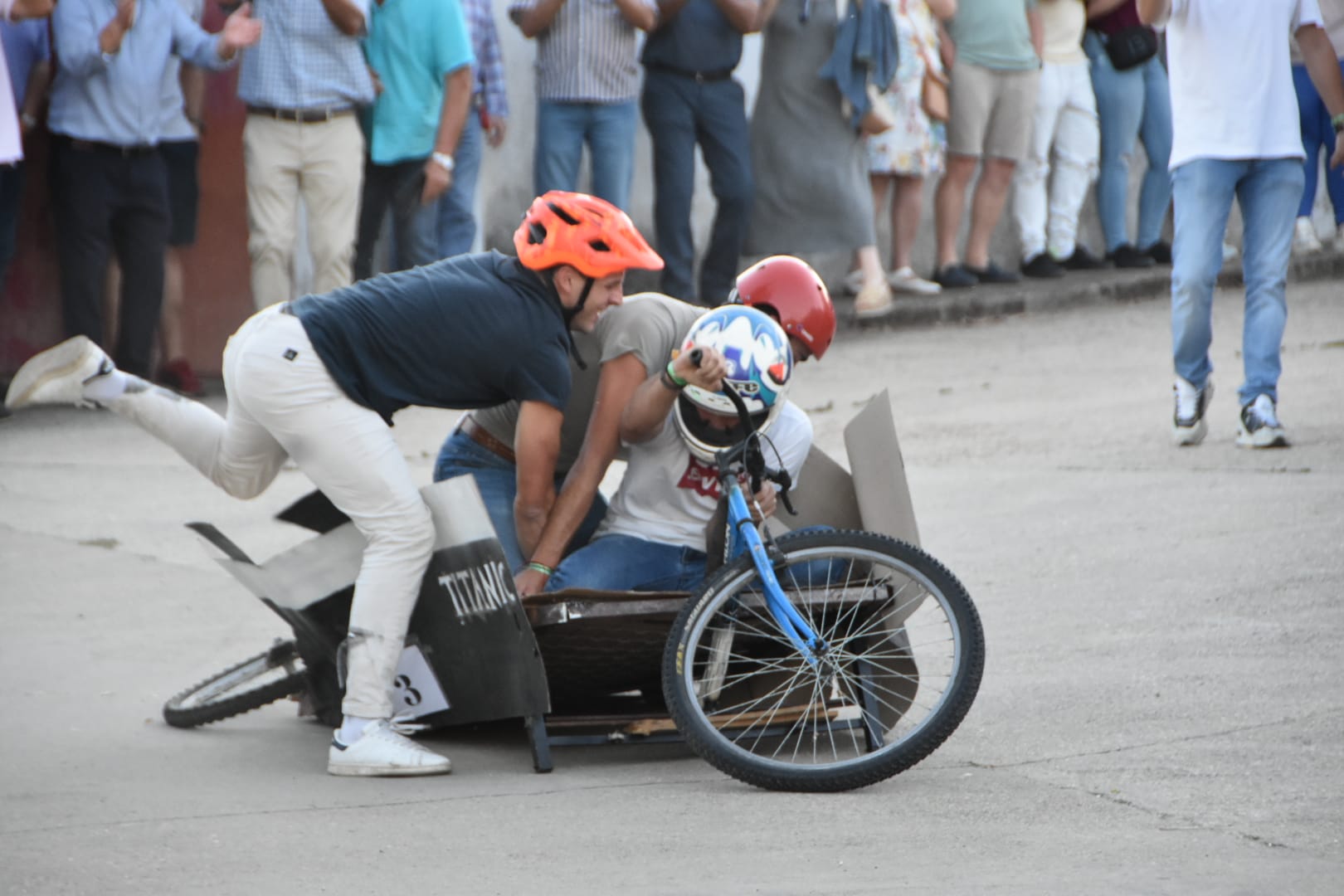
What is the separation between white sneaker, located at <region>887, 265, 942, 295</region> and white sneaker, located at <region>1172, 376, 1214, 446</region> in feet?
15.6

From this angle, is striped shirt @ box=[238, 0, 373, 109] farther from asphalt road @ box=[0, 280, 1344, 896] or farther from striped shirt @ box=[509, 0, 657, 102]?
asphalt road @ box=[0, 280, 1344, 896]

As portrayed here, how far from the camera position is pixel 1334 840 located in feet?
13.4

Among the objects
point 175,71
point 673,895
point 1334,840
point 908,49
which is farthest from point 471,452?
point 908,49

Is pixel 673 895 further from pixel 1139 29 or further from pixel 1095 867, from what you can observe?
pixel 1139 29

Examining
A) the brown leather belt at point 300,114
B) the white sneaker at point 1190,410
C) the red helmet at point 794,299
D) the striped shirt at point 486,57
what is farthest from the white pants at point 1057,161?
the red helmet at point 794,299

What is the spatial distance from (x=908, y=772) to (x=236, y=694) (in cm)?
188

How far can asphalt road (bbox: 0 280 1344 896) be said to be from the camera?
13.2ft

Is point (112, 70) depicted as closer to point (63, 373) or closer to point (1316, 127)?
point (63, 373)

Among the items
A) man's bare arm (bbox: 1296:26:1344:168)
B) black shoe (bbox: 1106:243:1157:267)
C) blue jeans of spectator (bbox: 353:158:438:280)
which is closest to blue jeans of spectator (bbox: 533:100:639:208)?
blue jeans of spectator (bbox: 353:158:438:280)

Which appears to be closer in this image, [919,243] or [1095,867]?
[1095,867]

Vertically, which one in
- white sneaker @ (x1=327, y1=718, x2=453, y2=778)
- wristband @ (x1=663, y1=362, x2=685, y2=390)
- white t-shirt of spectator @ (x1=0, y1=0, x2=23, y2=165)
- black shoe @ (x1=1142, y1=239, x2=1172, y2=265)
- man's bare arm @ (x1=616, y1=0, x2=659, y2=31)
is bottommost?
black shoe @ (x1=1142, y1=239, x2=1172, y2=265)

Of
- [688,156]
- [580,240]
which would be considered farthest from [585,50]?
[580,240]

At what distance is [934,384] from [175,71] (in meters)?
4.34

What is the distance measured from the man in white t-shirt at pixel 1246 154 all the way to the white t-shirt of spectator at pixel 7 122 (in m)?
5.06
